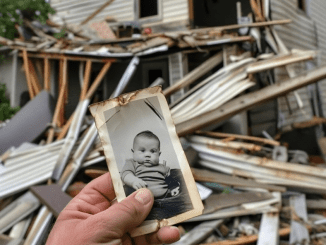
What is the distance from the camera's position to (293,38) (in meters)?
10.6

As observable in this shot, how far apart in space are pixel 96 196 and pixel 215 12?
1475 cm

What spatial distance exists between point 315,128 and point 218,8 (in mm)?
8607

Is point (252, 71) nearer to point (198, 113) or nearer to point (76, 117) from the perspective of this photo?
point (198, 113)

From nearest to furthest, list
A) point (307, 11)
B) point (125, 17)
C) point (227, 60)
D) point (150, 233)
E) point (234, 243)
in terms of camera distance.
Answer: point (150, 233) < point (234, 243) < point (227, 60) < point (125, 17) < point (307, 11)

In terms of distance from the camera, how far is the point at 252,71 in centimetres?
550

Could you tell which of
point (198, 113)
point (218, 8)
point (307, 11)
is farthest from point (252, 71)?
point (218, 8)

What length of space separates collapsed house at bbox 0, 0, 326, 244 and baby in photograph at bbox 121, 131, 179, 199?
2.16m

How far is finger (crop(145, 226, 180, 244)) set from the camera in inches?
56.6

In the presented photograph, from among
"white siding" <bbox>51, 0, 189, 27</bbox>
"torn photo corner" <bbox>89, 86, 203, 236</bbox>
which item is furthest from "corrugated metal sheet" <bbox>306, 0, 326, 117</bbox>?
"torn photo corner" <bbox>89, 86, 203, 236</bbox>

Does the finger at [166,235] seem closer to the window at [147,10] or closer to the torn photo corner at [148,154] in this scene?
the torn photo corner at [148,154]

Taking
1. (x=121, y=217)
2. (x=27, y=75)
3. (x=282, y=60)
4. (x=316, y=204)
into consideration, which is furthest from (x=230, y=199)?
(x=27, y=75)

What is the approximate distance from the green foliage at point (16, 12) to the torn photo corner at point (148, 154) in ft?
31.0

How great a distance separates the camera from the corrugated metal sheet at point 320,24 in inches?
474

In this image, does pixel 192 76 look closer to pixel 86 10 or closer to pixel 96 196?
pixel 96 196
